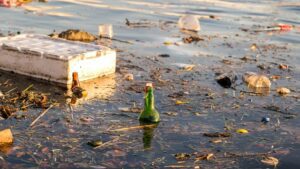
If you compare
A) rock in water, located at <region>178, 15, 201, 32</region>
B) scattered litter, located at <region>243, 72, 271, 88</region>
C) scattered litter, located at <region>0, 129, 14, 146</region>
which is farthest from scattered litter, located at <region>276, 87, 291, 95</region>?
rock in water, located at <region>178, 15, 201, 32</region>

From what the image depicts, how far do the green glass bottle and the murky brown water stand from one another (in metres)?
0.11

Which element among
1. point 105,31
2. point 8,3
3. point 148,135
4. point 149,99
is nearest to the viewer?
point 148,135

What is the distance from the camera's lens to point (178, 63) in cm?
910

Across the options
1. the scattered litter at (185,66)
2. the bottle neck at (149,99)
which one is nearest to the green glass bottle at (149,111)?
the bottle neck at (149,99)

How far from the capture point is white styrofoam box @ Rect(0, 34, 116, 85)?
7.26 meters

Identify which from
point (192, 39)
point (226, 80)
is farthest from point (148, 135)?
point (192, 39)

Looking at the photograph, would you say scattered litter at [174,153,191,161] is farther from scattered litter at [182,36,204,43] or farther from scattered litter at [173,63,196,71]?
scattered litter at [182,36,204,43]

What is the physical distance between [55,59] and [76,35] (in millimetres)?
3089

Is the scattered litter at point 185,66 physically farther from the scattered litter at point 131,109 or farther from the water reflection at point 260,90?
the scattered litter at point 131,109

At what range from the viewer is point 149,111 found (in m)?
6.00

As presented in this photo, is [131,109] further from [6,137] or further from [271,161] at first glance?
[271,161]

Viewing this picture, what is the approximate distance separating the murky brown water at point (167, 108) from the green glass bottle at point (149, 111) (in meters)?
0.11

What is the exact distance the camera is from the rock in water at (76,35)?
1021 cm

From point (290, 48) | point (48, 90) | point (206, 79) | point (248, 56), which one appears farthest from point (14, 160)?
point (290, 48)
